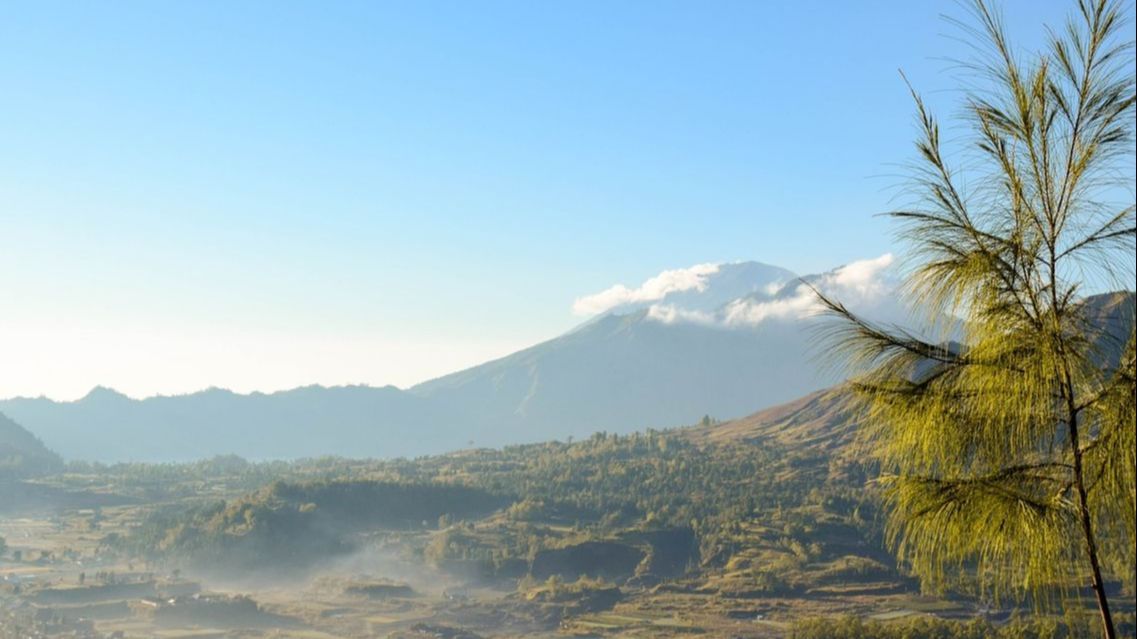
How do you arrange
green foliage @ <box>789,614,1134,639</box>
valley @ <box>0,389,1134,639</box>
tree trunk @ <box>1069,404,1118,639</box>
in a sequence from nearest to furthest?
tree trunk @ <box>1069,404,1118,639</box> → green foliage @ <box>789,614,1134,639</box> → valley @ <box>0,389,1134,639</box>

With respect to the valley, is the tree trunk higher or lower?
higher

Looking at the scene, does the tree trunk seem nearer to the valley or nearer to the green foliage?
the green foliage

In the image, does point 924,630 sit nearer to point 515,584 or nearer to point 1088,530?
point 1088,530

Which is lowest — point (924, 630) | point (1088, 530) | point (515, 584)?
point (515, 584)

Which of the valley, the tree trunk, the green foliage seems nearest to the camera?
the tree trunk

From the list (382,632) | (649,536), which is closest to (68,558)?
(382,632)

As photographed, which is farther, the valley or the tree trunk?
the valley

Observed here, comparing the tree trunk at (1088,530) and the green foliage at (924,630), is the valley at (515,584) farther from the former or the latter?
the tree trunk at (1088,530)

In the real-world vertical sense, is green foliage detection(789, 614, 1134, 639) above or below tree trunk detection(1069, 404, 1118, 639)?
below

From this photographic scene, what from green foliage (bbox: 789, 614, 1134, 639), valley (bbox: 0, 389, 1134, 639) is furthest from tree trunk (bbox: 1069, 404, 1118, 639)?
valley (bbox: 0, 389, 1134, 639)

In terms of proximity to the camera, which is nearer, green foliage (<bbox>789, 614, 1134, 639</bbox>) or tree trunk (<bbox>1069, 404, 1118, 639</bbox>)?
tree trunk (<bbox>1069, 404, 1118, 639</bbox>)

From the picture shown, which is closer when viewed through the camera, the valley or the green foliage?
the green foliage

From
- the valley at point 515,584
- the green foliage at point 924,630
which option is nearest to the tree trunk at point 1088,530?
the green foliage at point 924,630

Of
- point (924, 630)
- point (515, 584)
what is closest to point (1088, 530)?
point (924, 630)
